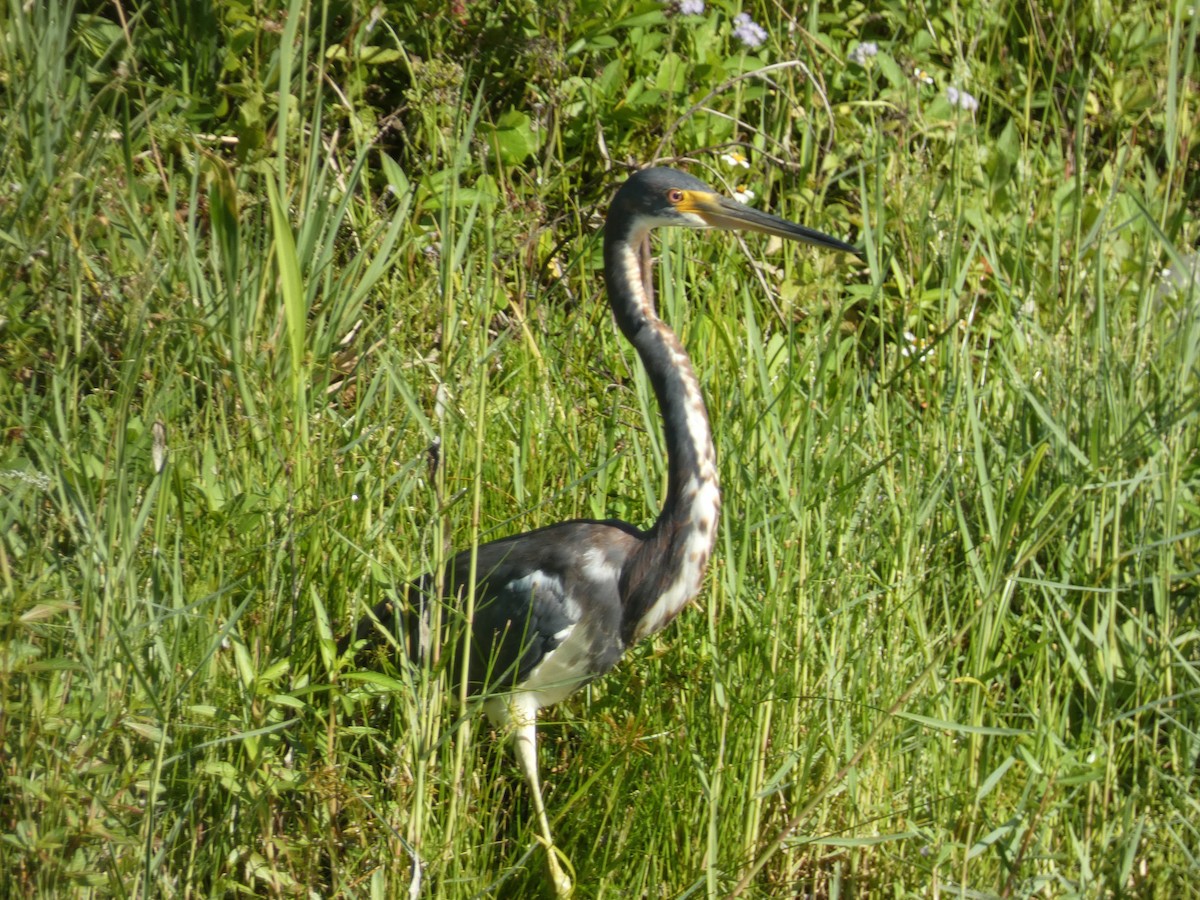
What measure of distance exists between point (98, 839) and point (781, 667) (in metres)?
1.16

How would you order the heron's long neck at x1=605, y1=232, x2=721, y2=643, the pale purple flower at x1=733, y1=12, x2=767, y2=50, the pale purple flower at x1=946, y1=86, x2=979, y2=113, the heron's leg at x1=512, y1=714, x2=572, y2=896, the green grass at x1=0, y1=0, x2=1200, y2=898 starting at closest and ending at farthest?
the green grass at x1=0, y1=0, x2=1200, y2=898 < the heron's leg at x1=512, y1=714, x2=572, y2=896 < the heron's long neck at x1=605, y1=232, x2=721, y2=643 < the pale purple flower at x1=946, y1=86, x2=979, y2=113 < the pale purple flower at x1=733, y1=12, x2=767, y2=50

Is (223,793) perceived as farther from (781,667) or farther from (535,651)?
(781,667)

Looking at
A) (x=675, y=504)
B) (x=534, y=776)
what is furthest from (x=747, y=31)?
(x=534, y=776)

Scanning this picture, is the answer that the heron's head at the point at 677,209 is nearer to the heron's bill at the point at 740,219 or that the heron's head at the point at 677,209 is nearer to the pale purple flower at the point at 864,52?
the heron's bill at the point at 740,219

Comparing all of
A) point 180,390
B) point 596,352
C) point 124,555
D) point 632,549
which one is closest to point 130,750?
point 124,555

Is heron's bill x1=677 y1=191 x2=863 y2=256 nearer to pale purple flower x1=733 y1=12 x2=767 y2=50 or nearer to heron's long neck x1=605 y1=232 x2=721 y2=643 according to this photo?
heron's long neck x1=605 y1=232 x2=721 y2=643

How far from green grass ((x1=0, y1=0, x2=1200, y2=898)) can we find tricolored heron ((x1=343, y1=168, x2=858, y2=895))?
4.3 inches

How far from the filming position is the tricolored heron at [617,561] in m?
2.63

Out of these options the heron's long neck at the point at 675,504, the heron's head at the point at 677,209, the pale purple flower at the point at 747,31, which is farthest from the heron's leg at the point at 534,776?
the pale purple flower at the point at 747,31

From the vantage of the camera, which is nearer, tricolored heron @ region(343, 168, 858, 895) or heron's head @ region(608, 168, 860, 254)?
tricolored heron @ region(343, 168, 858, 895)

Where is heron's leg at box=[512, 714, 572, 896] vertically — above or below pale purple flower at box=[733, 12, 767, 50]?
below

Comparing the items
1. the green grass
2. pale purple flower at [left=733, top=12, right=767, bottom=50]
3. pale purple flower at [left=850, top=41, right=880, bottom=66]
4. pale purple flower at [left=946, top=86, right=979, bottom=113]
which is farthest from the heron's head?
pale purple flower at [left=850, top=41, right=880, bottom=66]

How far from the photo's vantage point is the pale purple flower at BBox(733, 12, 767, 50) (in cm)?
398

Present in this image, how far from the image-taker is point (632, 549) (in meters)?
2.74
